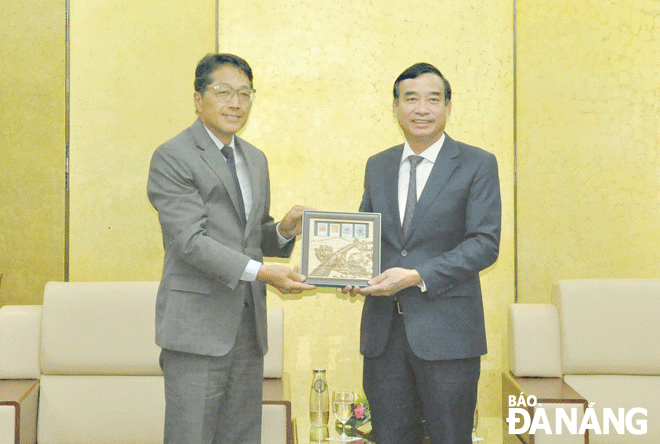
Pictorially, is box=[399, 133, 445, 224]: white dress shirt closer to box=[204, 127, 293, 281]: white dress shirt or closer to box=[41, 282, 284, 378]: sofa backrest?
box=[204, 127, 293, 281]: white dress shirt

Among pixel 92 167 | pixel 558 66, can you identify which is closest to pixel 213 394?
pixel 92 167

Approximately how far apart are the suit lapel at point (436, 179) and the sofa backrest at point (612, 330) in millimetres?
1299

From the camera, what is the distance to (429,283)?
2209 millimetres

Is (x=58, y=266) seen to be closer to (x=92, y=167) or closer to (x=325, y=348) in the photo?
(x=92, y=167)

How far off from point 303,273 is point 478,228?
63cm

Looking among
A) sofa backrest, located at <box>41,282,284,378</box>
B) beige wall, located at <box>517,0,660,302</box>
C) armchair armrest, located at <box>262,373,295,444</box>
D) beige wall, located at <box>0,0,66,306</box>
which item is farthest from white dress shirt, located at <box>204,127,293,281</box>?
beige wall, located at <box>517,0,660,302</box>

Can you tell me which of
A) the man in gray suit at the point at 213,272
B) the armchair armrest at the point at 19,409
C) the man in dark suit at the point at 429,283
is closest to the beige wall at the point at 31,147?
the armchair armrest at the point at 19,409

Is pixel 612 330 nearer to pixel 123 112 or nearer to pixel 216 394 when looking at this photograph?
pixel 216 394

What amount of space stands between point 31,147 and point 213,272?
2062 millimetres

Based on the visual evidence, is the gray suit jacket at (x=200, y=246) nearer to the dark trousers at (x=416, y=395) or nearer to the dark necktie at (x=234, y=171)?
the dark necktie at (x=234, y=171)

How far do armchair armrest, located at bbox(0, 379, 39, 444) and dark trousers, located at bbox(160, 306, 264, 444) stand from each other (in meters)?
Answer: 1.00

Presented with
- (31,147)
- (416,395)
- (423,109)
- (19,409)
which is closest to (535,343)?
(416,395)

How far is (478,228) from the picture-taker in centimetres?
229

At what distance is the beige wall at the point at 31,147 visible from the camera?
11.9ft
